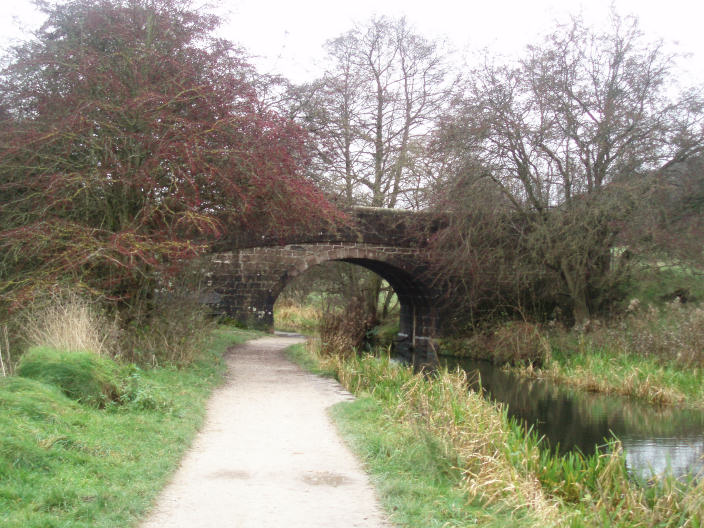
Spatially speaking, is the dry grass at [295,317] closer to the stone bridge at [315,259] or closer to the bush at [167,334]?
the stone bridge at [315,259]

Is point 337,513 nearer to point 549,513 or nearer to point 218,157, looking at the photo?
point 549,513

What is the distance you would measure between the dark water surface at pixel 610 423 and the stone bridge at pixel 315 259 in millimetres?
6471

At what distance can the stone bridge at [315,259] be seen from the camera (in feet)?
58.6

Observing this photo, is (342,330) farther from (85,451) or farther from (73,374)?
(85,451)

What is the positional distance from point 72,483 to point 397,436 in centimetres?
278

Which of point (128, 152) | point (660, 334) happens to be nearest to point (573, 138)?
point (660, 334)

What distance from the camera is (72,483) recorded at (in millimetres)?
4055

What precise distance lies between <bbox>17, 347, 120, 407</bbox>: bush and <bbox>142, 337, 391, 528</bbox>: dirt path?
3.28ft

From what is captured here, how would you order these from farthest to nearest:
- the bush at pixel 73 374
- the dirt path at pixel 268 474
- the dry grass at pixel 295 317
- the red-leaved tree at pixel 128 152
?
the dry grass at pixel 295 317
the red-leaved tree at pixel 128 152
the bush at pixel 73 374
the dirt path at pixel 268 474

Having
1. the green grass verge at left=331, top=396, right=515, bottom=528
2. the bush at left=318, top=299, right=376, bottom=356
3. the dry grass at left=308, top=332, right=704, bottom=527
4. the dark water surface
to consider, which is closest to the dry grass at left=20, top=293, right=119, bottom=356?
the green grass verge at left=331, top=396, right=515, bottom=528

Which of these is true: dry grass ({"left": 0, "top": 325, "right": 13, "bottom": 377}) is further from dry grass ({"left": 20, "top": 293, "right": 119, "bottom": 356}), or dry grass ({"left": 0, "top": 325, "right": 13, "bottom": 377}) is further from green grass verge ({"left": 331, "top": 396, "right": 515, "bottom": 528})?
green grass verge ({"left": 331, "top": 396, "right": 515, "bottom": 528})

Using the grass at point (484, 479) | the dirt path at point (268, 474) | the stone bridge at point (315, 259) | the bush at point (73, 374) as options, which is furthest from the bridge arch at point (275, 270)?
the bush at point (73, 374)

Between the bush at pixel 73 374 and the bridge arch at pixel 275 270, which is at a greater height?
the bridge arch at pixel 275 270

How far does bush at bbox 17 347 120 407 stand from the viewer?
20.2 feet
